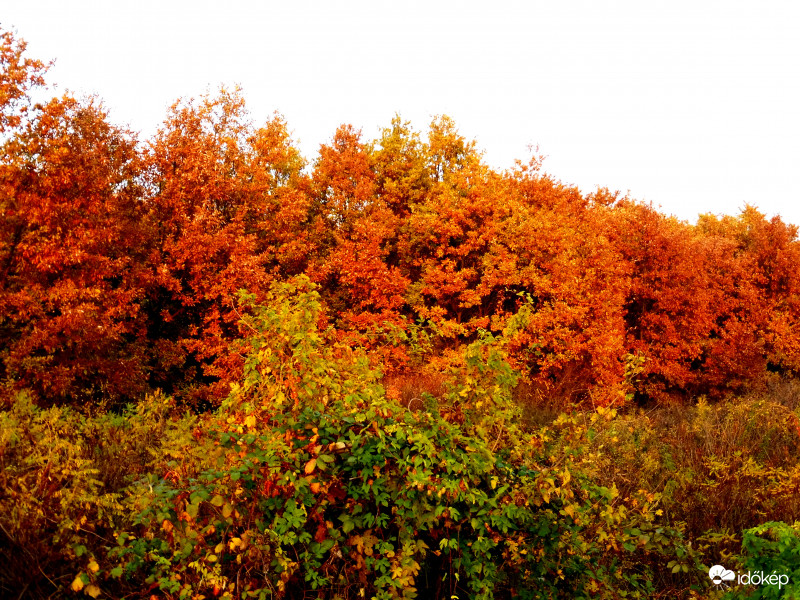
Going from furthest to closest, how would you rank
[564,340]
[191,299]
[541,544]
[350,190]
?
1. [350,190]
2. [564,340]
3. [191,299]
4. [541,544]

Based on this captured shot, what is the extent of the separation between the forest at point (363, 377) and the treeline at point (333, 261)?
0.42ft

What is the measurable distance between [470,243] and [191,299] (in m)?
11.7

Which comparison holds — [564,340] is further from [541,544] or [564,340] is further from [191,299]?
[541,544]

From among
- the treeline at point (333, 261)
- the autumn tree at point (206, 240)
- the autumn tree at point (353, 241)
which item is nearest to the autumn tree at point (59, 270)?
the treeline at point (333, 261)

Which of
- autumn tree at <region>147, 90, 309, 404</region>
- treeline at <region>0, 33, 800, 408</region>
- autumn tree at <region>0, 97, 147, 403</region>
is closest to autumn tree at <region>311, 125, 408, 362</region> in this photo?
treeline at <region>0, 33, 800, 408</region>

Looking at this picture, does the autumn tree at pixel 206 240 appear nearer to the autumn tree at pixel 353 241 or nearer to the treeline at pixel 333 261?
the treeline at pixel 333 261

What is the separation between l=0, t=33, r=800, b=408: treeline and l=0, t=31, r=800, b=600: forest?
0.42 feet

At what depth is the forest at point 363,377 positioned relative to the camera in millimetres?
4211

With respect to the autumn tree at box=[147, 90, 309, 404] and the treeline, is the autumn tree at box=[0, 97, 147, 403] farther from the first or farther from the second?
the autumn tree at box=[147, 90, 309, 404]

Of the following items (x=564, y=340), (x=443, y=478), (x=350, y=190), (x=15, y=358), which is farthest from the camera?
(x=350, y=190)

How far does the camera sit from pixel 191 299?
19.0 m

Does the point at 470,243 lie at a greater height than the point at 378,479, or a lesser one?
greater

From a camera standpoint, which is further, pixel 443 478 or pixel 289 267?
pixel 289 267

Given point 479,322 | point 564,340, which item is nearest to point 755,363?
point 564,340
